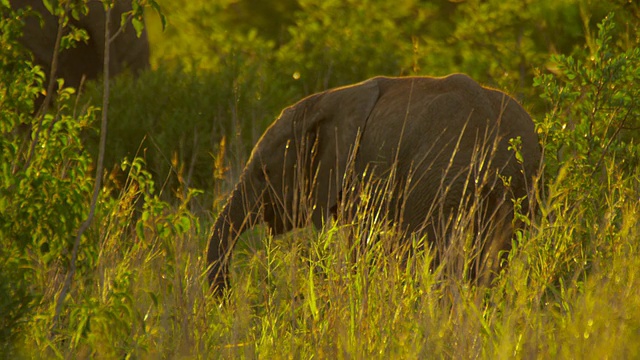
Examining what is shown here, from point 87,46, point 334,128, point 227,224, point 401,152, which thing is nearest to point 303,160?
point 334,128

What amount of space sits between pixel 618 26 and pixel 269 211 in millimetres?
3768

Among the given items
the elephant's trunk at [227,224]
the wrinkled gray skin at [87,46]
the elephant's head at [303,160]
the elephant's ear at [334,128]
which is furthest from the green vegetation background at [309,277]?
the wrinkled gray skin at [87,46]

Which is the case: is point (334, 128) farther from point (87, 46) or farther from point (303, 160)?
point (87, 46)

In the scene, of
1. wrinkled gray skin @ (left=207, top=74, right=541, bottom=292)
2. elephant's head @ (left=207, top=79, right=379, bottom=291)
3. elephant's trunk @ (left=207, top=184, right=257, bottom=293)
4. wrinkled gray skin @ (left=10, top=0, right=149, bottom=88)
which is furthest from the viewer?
wrinkled gray skin @ (left=10, top=0, right=149, bottom=88)

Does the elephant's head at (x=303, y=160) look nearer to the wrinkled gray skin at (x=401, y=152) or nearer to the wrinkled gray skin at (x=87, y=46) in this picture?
the wrinkled gray skin at (x=401, y=152)

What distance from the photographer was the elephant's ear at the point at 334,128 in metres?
7.00

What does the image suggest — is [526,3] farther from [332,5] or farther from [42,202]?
[42,202]

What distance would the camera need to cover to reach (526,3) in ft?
44.6

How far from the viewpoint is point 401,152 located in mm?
6785

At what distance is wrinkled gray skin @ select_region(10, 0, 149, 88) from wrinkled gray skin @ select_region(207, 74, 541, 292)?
12.7ft

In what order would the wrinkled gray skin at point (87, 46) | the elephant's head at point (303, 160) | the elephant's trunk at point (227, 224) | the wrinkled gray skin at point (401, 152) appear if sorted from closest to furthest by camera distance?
the wrinkled gray skin at point (401, 152) → the elephant's trunk at point (227, 224) → the elephant's head at point (303, 160) → the wrinkled gray skin at point (87, 46)

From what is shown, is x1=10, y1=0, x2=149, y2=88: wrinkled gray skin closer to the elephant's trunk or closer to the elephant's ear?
the elephant's trunk

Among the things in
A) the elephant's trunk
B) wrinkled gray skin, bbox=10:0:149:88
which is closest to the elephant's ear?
the elephant's trunk

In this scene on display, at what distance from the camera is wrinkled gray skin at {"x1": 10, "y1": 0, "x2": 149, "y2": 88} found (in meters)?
10.9
